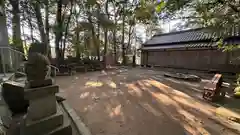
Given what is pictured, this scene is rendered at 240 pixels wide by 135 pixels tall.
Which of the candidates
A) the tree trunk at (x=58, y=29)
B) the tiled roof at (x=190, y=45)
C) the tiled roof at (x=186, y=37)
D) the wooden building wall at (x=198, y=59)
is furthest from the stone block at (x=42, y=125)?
the wooden building wall at (x=198, y=59)

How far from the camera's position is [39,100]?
7.48 feet

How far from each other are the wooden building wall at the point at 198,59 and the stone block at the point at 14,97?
38.8 feet

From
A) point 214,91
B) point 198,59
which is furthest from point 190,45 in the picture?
point 214,91

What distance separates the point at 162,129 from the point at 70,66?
9.40m

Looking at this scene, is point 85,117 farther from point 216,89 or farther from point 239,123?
point 216,89

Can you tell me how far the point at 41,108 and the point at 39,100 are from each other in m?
0.14

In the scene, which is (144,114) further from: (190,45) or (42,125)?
(190,45)

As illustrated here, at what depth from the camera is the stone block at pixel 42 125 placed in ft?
6.97

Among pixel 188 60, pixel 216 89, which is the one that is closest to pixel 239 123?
pixel 216 89

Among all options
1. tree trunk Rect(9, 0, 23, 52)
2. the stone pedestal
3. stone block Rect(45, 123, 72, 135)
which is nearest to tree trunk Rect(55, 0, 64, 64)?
tree trunk Rect(9, 0, 23, 52)

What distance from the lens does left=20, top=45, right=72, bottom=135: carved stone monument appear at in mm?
2164

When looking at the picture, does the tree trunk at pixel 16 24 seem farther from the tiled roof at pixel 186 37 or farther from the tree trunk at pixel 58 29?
the tiled roof at pixel 186 37

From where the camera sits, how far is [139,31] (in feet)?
A: 68.2

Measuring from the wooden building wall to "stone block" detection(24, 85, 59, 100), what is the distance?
37.4 ft
